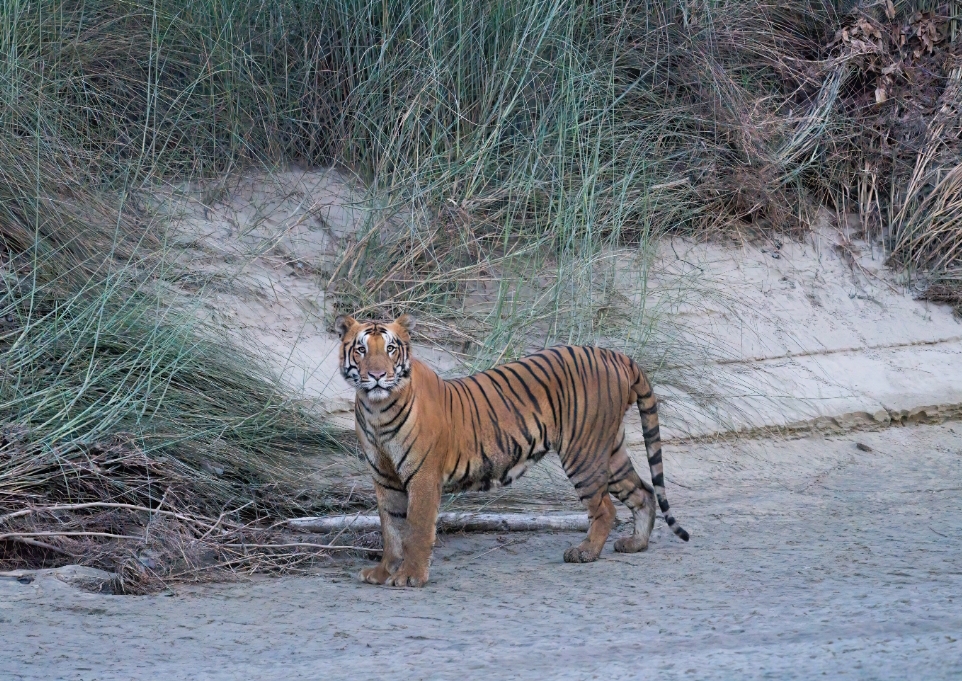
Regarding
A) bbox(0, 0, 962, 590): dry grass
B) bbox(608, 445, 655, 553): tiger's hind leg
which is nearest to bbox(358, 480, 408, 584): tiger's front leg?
bbox(0, 0, 962, 590): dry grass

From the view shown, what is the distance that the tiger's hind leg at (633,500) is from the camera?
5301 mm

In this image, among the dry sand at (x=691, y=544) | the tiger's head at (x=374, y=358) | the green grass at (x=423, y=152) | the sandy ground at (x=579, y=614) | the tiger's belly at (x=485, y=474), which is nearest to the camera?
the sandy ground at (x=579, y=614)

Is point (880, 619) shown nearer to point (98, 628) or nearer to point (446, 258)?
point (98, 628)

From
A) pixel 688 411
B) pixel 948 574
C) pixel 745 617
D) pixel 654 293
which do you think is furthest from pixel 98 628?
pixel 654 293

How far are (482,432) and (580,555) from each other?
70 centimetres

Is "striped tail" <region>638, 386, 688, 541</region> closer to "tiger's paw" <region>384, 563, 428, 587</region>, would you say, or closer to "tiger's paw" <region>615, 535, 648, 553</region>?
"tiger's paw" <region>615, 535, 648, 553</region>

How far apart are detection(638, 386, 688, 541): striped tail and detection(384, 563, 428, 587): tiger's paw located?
3.92 feet

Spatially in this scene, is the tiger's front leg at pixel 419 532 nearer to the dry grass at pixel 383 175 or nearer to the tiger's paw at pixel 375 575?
the tiger's paw at pixel 375 575

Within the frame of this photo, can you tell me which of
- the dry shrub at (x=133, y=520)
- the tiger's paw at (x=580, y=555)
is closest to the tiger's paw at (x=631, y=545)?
the tiger's paw at (x=580, y=555)

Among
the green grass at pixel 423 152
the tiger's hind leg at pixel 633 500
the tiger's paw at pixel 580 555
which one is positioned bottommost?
the tiger's paw at pixel 580 555

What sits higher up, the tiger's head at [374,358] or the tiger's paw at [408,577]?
the tiger's head at [374,358]

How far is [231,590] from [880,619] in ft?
8.00

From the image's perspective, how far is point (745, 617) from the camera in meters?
3.99

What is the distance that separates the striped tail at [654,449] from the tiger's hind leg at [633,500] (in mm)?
67
